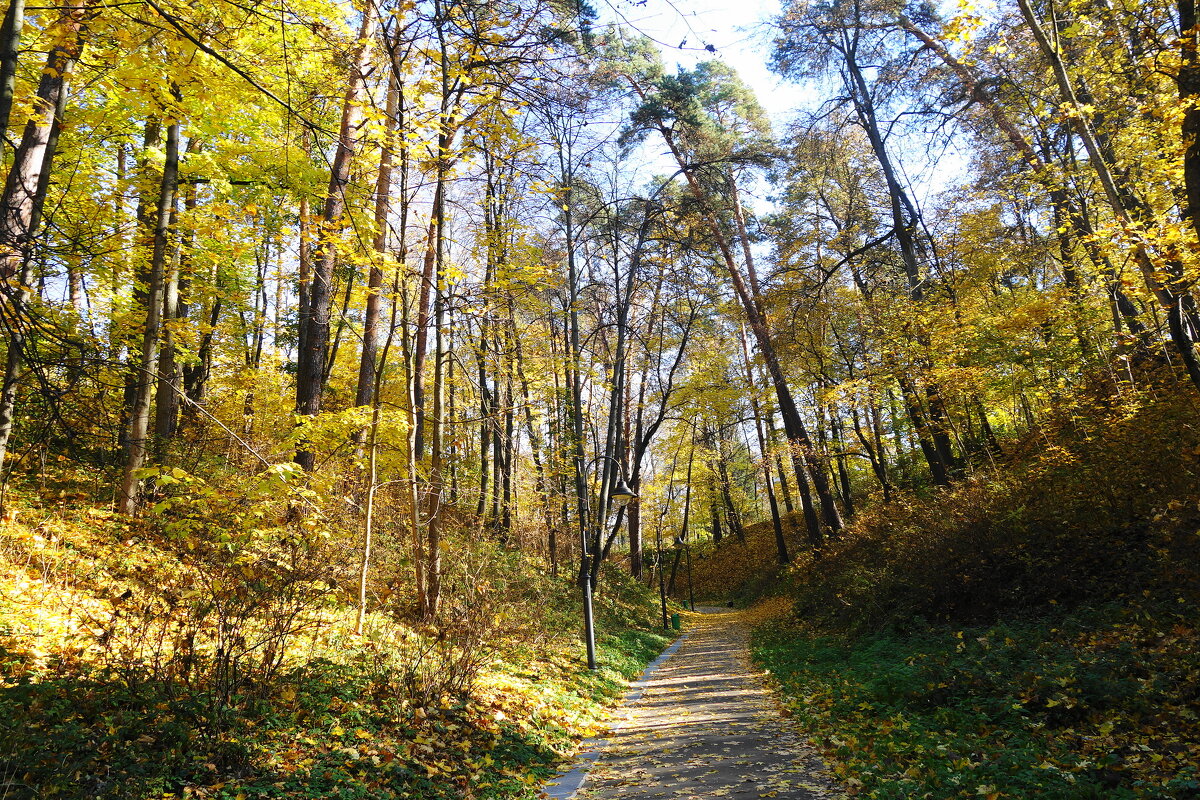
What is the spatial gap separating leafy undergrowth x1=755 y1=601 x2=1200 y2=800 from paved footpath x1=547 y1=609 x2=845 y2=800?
375 millimetres

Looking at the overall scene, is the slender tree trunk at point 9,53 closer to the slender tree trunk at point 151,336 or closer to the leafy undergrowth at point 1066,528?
the slender tree trunk at point 151,336

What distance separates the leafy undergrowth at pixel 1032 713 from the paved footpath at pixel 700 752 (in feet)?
1.23

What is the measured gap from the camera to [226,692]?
415 cm

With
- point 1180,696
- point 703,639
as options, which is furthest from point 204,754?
point 703,639

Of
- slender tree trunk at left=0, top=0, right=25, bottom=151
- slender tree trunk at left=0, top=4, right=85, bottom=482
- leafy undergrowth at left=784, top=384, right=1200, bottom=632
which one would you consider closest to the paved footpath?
leafy undergrowth at left=784, top=384, right=1200, bottom=632

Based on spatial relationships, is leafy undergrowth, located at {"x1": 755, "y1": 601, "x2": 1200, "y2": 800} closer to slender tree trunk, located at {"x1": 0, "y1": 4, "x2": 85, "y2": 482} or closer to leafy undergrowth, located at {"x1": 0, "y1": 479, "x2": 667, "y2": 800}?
leafy undergrowth, located at {"x1": 0, "y1": 479, "x2": 667, "y2": 800}

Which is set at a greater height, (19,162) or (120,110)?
(120,110)

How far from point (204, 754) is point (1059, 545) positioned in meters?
8.99

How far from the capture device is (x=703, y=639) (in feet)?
55.4

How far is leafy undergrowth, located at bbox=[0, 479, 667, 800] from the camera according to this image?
3.65 metres

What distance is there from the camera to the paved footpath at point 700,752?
4817 millimetres

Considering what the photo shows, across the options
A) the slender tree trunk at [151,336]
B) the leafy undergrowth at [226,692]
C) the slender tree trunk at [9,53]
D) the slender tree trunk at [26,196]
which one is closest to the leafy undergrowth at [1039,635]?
the leafy undergrowth at [226,692]

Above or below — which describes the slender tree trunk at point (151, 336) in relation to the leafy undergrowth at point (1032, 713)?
above

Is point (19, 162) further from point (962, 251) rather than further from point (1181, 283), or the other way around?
point (962, 251)
